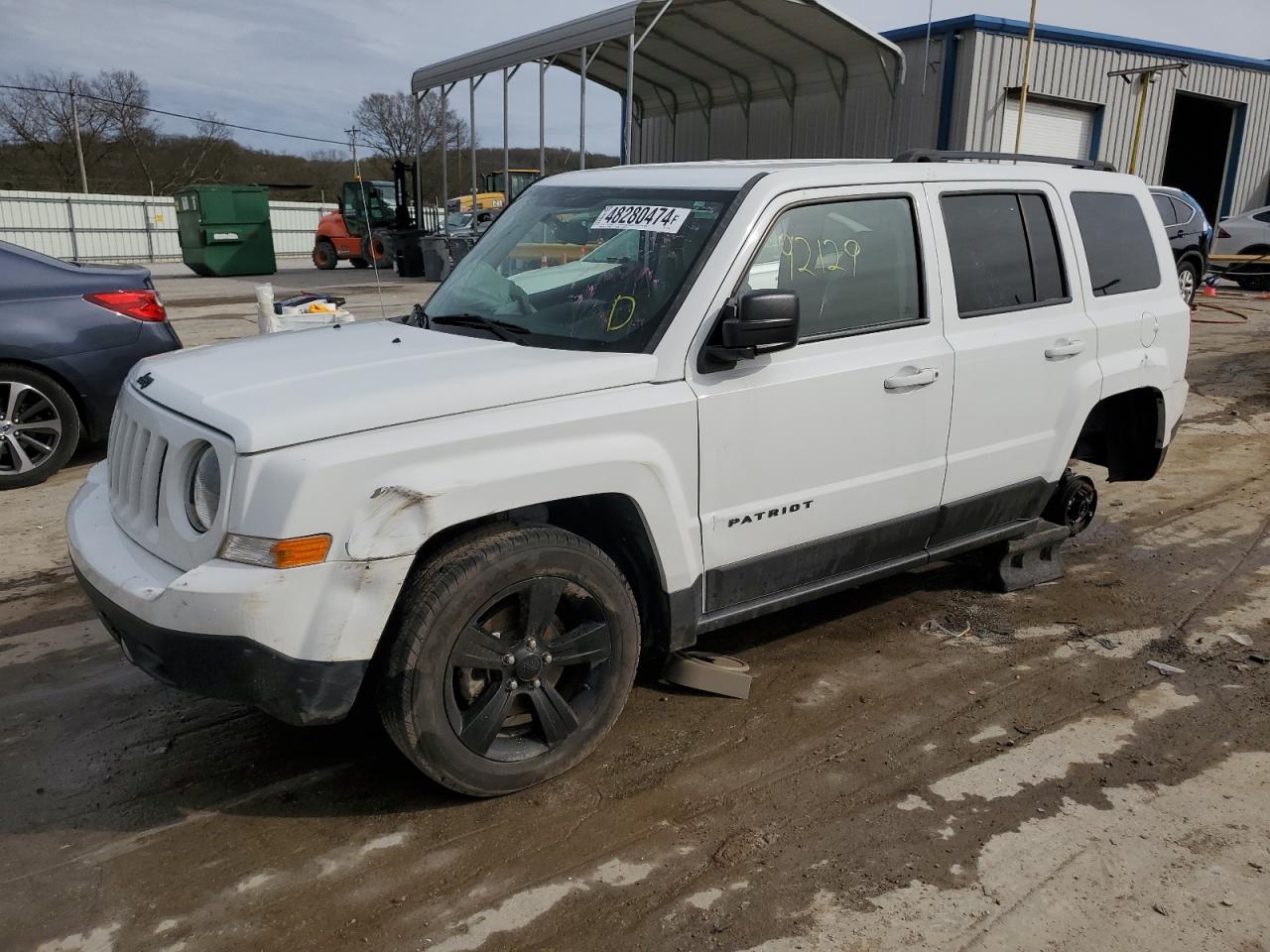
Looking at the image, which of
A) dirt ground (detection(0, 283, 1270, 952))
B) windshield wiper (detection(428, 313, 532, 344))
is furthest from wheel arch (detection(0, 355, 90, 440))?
windshield wiper (detection(428, 313, 532, 344))

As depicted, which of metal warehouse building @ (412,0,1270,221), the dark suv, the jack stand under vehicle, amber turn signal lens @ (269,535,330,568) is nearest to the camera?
amber turn signal lens @ (269,535,330,568)

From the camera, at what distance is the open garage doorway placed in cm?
2559

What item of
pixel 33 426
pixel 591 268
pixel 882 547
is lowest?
pixel 33 426

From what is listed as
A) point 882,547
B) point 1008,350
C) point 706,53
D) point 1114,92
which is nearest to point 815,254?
point 1008,350

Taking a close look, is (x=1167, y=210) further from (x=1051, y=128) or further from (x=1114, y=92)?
(x=1114, y=92)

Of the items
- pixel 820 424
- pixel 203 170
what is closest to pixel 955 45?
pixel 820 424

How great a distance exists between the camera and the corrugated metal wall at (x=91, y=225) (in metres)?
31.8

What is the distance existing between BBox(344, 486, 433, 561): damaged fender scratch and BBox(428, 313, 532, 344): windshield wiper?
966mm

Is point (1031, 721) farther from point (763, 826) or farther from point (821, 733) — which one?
point (763, 826)

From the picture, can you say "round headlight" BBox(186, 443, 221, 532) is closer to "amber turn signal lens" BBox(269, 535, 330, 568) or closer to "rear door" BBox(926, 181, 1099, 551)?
"amber turn signal lens" BBox(269, 535, 330, 568)

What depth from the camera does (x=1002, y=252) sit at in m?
4.25

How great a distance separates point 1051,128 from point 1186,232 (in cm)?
630

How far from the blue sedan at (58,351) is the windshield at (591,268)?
362cm

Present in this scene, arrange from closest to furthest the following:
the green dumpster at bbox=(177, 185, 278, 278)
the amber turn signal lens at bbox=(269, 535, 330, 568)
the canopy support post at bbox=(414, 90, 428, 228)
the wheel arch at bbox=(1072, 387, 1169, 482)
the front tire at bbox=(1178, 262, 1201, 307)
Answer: the amber turn signal lens at bbox=(269, 535, 330, 568)
the wheel arch at bbox=(1072, 387, 1169, 482)
the front tire at bbox=(1178, 262, 1201, 307)
the canopy support post at bbox=(414, 90, 428, 228)
the green dumpster at bbox=(177, 185, 278, 278)
